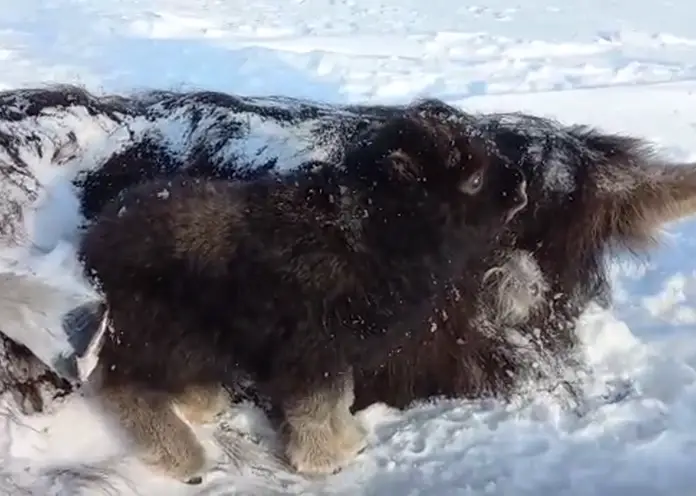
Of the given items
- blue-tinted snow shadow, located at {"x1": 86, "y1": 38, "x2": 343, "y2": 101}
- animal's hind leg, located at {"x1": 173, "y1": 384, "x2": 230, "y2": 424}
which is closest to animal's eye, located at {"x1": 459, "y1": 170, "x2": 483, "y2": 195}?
animal's hind leg, located at {"x1": 173, "y1": 384, "x2": 230, "y2": 424}

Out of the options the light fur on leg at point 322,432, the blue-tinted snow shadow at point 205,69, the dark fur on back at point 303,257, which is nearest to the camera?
the dark fur on back at point 303,257

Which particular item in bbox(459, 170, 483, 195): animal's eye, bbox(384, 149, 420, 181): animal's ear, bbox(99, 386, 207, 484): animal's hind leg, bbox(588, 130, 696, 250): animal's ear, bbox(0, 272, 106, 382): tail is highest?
bbox(384, 149, 420, 181): animal's ear

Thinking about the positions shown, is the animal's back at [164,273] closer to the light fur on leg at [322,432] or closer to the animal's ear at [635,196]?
the light fur on leg at [322,432]

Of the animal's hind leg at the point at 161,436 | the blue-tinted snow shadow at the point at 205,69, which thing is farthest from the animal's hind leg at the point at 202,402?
the blue-tinted snow shadow at the point at 205,69

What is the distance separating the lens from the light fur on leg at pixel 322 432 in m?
3.00

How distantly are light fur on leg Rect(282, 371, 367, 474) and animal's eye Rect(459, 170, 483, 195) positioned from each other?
62 cm

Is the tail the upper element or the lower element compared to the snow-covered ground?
upper

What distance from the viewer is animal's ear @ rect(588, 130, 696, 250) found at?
3.05 metres

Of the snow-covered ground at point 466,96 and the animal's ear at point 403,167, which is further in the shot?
the snow-covered ground at point 466,96

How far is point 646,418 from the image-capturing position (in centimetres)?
321

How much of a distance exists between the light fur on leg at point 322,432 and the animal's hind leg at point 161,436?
286 millimetres

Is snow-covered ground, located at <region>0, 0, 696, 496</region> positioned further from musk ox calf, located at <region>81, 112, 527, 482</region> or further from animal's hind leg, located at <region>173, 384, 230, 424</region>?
musk ox calf, located at <region>81, 112, 527, 482</region>

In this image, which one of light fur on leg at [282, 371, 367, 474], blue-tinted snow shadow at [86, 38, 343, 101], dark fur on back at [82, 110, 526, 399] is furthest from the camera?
blue-tinted snow shadow at [86, 38, 343, 101]

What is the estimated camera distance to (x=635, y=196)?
121 inches
